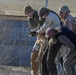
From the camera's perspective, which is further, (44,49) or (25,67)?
(25,67)

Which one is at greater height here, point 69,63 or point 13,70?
point 69,63

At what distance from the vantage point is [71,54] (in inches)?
337

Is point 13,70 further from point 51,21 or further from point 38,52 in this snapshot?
point 51,21

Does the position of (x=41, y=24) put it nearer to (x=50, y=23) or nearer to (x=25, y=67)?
(x=50, y=23)

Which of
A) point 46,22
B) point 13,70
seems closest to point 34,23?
point 46,22

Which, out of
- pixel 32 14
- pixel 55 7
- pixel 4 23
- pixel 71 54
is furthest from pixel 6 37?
pixel 55 7

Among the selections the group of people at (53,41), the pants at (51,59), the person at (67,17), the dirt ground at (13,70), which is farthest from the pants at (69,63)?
the dirt ground at (13,70)

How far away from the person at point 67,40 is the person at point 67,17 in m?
0.72

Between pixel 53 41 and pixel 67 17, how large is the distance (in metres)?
0.85

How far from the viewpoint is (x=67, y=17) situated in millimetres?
9273

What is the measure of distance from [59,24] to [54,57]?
780 mm

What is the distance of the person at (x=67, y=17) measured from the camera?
913 centimetres

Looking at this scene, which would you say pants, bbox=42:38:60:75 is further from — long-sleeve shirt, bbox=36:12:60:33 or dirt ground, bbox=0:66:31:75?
dirt ground, bbox=0:66:31:75

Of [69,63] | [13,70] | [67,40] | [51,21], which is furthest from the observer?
[13,70]
